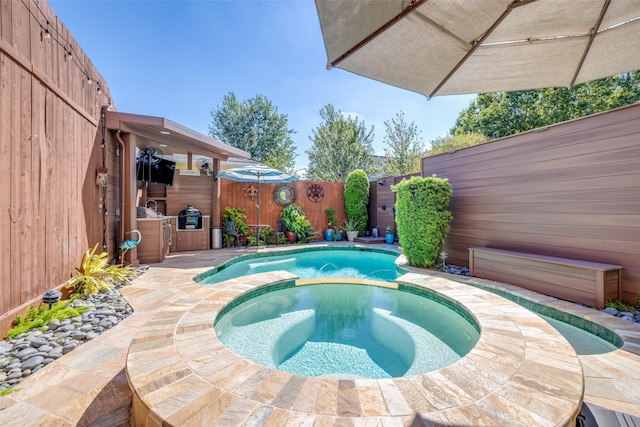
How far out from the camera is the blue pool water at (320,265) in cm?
566

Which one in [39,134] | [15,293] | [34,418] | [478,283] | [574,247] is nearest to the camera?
[34,418]

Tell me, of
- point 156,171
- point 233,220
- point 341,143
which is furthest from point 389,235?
point 341,143

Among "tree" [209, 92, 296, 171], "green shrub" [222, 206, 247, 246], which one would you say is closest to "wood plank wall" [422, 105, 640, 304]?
"green shrub" [222, 206, 247, 246]

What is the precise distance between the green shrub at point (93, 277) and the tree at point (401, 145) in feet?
54.1

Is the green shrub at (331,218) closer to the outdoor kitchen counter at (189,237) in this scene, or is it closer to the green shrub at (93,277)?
the outdoor kitchen counter at (189,237)

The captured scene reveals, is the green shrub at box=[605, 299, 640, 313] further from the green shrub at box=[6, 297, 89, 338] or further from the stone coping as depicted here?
the green shrub at box=[6, 297, 89, 338]

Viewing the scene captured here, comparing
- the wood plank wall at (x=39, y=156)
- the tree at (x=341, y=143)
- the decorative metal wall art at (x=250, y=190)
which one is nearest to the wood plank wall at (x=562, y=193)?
the decorative metal wall art at (x=250, y=190)

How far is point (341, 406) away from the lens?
1429mm

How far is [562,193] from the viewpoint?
405cm

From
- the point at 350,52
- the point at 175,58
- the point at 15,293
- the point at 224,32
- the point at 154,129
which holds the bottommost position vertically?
the point at 15,293

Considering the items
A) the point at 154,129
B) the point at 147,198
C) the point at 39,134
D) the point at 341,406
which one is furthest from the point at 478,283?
the point at 147,198

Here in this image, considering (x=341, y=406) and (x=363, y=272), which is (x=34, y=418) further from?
(x=363, y=272)

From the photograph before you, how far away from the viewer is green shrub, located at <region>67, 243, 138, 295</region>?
3626 millimetres

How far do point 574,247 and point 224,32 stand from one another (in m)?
11.0
